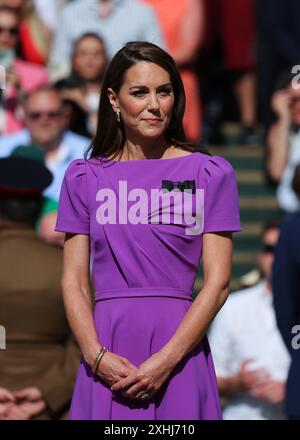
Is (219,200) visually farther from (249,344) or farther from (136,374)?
(249,344)

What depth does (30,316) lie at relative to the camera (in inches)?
212

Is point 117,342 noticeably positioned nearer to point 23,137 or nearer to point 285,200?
point 23,137

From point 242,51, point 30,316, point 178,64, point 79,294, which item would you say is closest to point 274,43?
point 242,51

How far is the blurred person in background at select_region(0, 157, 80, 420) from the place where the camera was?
5.39m

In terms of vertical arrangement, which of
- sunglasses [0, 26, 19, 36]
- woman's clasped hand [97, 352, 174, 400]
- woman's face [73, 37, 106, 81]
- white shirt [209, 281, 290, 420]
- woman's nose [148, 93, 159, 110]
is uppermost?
sunglasses [0, 26, 19, 36]

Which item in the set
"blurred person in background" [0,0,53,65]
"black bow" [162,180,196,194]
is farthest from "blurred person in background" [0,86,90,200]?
"black bow" [162,180,196,194]

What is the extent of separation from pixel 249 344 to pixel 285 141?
2752mm

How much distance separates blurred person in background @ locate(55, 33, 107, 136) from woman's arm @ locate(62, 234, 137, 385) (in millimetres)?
4895

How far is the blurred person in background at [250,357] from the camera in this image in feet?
23.0

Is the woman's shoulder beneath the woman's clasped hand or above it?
above

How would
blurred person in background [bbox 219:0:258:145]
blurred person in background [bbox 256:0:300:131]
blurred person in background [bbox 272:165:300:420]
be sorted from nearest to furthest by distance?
blurred person in background [bbox 272:165:300:420] < blurred person in background [bbox 256:0:300:131] < blurred person in background [bbox 219:0:258:145]

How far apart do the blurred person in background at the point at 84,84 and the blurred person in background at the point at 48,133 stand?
12.4 inches

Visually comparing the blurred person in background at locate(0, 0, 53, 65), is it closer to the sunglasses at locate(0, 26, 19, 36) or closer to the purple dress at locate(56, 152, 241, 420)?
the sunglasses at locate(0, 26, 19, 36)
